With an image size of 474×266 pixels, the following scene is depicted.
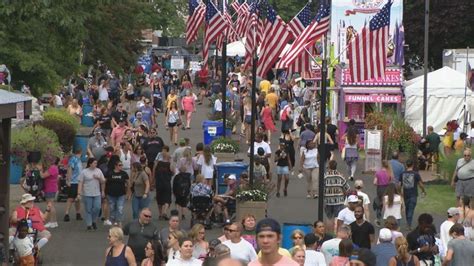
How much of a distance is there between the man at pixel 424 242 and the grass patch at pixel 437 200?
32.4 feet

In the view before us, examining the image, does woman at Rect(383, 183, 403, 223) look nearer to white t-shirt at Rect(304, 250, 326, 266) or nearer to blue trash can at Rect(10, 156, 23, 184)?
white t-shirt at Rect(304, 250, 326, 266)

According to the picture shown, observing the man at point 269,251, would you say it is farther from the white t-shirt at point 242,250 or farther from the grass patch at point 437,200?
the grass patch at point 437,200

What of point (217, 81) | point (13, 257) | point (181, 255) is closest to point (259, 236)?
point (181, 255)

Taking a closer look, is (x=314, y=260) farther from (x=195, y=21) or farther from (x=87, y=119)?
(x=87, y=119)

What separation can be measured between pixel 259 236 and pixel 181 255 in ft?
15.9

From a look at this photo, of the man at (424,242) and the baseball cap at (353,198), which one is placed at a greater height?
the baseball cap at (353,198)

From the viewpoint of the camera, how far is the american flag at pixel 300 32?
2458 centimetres

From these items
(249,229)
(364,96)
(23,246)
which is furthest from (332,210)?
(364,96)

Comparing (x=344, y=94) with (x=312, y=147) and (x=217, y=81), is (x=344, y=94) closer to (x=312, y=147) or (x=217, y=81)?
(x=312, y=147)

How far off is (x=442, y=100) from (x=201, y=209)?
2001 centimetres

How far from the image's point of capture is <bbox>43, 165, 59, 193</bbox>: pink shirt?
959 inches

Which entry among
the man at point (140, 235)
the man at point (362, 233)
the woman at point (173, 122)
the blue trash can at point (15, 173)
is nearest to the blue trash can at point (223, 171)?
the blue trash can at point (15, 173)

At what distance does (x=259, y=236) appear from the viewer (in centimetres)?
984

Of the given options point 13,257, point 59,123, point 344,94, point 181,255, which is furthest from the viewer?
point 344,94
